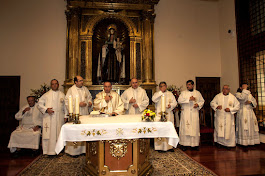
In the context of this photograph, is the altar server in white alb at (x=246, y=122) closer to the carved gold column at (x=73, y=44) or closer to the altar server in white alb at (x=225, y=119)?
the altar server in white alb at (x=225, y=119)

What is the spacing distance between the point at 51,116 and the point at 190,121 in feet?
13.8

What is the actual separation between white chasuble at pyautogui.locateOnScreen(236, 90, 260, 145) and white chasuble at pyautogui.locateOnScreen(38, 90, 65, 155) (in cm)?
585

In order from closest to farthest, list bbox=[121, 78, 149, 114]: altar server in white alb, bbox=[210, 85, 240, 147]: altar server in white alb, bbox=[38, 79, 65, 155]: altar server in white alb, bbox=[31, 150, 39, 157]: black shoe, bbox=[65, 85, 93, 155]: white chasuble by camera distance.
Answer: bbox=[65, 85, 93, 155]: white chasuble, bbox=[38, 79, 65, 155]: altar server in white alb, bbox=[31, 150, 39, 157]: black shoe, bbox=[121, 78, 149, 114]: altar server in white alb, bbox=[210, 85, 240, 147]: altar server in white alb

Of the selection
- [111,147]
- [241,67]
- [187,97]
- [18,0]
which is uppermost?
[18,0]

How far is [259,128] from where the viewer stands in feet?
23.7

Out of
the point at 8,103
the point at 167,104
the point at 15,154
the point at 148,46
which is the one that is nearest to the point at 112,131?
the point at 167,104

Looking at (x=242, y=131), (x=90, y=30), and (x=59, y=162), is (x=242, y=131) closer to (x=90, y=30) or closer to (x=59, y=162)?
(x=59, y=162)

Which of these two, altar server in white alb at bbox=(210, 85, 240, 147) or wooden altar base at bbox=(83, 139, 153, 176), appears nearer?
wooden altar base at bbox=(83, 139, 153, 176)

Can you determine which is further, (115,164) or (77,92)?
(77,92)

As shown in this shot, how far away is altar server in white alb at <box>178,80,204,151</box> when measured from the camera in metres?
6.11

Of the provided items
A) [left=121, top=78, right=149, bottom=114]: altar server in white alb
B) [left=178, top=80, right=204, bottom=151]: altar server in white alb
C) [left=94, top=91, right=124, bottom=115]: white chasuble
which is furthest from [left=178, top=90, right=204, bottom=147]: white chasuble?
[left=94, top=91, right=124, bottom=115]: white chasuble

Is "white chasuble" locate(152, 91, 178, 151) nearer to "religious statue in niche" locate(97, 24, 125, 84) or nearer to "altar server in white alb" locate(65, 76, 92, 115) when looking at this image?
"altar server in white alb" locate(65, 76, 92, 115)

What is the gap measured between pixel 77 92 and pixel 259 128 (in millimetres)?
6580

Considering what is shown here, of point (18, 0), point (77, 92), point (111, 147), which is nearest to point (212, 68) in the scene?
point (77, 92)
